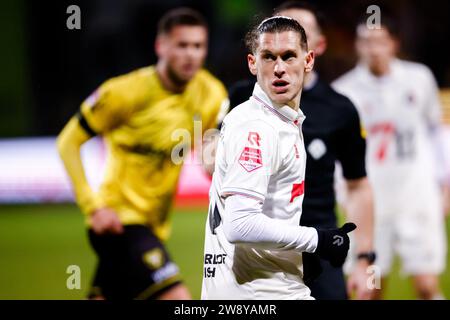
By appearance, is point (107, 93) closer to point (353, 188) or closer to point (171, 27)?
point (171, 27)

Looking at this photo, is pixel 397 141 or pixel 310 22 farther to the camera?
pixel 397 141

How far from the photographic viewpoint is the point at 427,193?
7793 millimetres

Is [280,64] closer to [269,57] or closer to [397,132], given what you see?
[269,57]

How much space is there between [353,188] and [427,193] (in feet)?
8.60

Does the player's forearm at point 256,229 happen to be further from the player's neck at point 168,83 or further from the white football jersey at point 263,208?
the player's neck at point 168,83

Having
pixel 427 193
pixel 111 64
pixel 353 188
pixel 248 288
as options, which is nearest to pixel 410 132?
pixel 427 193

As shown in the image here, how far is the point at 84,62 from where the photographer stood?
55.6 feet

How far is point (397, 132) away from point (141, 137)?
2685mm

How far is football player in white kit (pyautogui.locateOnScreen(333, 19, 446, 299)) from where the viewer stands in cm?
768

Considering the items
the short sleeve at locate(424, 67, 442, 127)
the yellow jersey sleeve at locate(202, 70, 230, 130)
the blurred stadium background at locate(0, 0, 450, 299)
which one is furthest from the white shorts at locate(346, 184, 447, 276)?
the blurred stadium background at locate(0, 0, 450, 299)

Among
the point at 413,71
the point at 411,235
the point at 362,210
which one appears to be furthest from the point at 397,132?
the point at 362,210

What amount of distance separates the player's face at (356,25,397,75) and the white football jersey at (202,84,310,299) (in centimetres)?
395

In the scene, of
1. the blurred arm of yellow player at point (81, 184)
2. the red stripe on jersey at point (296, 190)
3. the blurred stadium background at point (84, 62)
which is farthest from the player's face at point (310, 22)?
the blurred stadium background at point (84, 62)

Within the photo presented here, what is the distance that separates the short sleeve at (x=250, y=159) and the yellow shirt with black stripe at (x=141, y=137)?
8.36 feet
